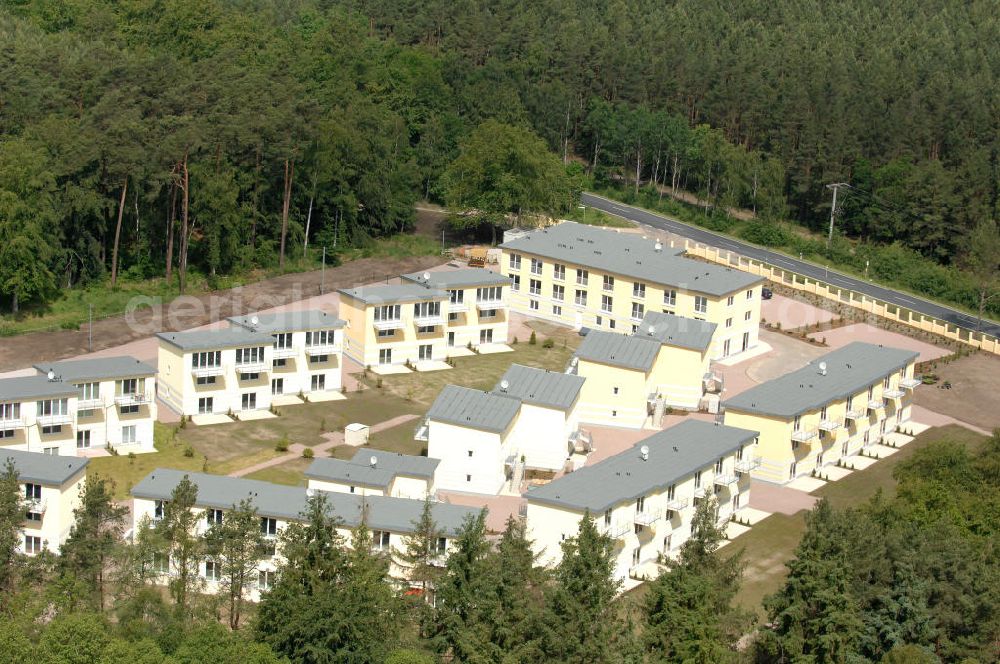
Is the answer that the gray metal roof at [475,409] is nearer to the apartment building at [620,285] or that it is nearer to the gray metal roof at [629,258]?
the apartment building at [620,285]

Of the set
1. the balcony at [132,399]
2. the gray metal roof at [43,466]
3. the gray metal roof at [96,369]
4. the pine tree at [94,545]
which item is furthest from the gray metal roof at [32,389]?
the pine tree at [94,545]

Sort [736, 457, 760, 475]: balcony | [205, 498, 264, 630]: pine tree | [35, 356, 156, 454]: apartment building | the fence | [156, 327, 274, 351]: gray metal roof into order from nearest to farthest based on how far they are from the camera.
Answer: [205, 498, 264, 630]: pine tree, [736, 457, 760, 475]: balcony, [35, 356, 156, 454]: apartment building, [156, 327, 274, 351]: gray metal roof, the fence

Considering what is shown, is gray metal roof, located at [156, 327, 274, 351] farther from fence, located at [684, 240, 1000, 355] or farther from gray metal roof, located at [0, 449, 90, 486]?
fence, located at [684, 240, 1000, 355]

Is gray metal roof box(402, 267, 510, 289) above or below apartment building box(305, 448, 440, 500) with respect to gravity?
above

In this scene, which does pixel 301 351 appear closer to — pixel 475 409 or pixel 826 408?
pixel 475 409

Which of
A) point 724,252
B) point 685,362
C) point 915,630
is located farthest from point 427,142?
point 915,630

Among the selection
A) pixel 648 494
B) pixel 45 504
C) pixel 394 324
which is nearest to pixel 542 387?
pixel 648 494

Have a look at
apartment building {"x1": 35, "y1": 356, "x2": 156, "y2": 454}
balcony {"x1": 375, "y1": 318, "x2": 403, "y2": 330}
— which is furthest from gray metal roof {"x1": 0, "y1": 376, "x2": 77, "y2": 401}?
balcony {"x1": 375, "y1": 318, "x2": 403, "y2": 330}
